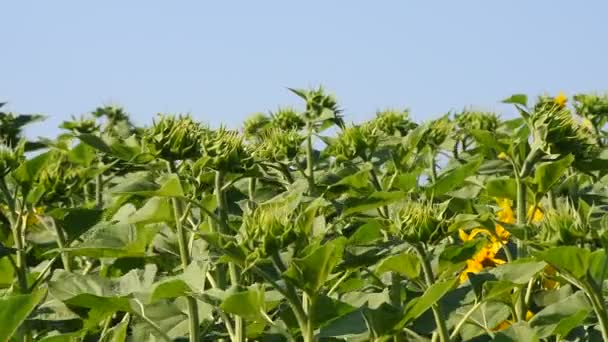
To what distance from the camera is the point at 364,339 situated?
84.0 inches

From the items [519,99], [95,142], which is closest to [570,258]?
[95,142]

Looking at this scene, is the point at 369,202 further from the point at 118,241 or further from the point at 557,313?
the point at 118,241

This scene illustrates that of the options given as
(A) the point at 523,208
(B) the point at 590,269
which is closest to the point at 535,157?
(A) the point at 523,208

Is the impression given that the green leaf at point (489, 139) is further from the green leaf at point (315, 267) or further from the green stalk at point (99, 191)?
the green stalk at point (99, 191)

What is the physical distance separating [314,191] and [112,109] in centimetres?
229

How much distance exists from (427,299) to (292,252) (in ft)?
0.84

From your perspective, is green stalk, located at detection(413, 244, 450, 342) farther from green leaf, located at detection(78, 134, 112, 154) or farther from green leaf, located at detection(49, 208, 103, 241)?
green leaf, located at detection(49, 208, 103, 241)

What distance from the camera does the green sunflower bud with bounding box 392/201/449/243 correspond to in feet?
6.91

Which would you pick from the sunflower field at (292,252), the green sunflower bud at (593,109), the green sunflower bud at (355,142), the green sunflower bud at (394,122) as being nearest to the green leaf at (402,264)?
the sunflower field at (292,252)

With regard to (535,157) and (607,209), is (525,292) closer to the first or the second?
(535,157)

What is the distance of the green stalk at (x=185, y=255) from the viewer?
2238 mm

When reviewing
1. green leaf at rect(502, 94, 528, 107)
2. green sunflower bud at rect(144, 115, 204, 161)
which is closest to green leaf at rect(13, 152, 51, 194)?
green sunflower bud at rect(144, 115, 204, 161)

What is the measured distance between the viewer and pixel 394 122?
13.0 ft

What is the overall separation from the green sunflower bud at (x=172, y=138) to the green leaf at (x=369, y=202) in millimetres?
330
